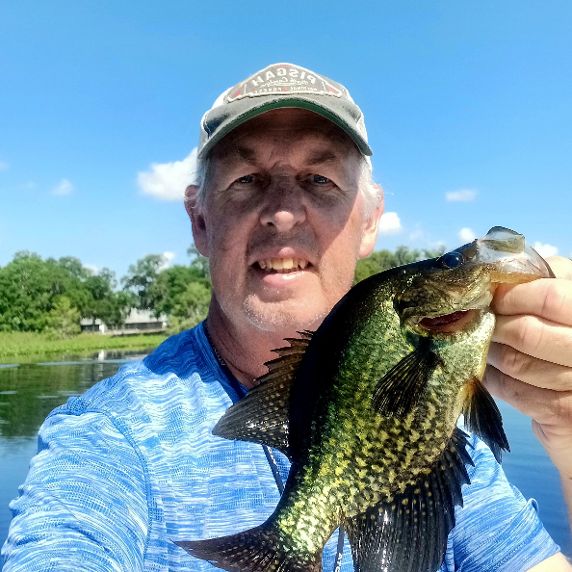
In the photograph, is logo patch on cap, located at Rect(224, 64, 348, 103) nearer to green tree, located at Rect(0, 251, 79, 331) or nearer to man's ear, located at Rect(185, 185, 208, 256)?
man's ear, located at Rect(185, 185, 208, 256)

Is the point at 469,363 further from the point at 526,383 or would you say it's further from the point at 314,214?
the point at 314,214

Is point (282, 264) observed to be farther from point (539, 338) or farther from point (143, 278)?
point (143, 278)

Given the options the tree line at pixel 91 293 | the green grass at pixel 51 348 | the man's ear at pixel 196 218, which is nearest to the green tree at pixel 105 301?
the tree line at pixel 91 293

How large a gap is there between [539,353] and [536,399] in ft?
0.78

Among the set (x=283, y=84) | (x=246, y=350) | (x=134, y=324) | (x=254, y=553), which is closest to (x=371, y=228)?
(x=283, y=84)

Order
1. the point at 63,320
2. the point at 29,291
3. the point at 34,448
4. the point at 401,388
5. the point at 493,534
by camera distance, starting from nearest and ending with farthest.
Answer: the point at 401,388
the point at 493,534
the point at 34,448
the point at 63,320
the point at 29,291

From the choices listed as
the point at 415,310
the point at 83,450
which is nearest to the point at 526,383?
the point at 415,310

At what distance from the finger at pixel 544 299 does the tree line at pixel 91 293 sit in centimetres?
7564

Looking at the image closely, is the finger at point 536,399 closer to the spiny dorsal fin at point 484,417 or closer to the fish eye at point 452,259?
the spiny dorsal fin at point 484,417

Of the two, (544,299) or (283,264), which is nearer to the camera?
(544,299)

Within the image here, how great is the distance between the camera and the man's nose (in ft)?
9.25

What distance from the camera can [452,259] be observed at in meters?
1.82

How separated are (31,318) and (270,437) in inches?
3898

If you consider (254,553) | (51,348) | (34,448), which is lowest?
(34,448)
